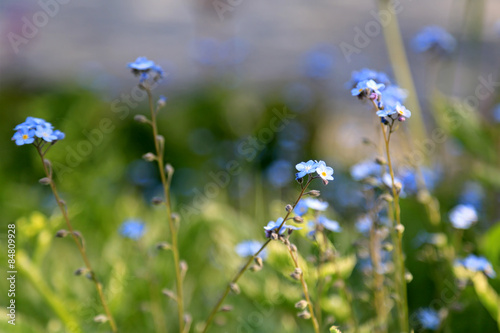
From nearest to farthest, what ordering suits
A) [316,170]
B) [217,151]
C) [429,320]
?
[316,170]
[429,320]
[217,151]

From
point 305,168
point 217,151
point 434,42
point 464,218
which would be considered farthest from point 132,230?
point 217,151

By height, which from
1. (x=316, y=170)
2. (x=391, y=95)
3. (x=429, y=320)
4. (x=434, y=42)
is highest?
(x=434, y=42)

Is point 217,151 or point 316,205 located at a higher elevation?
point 217,151

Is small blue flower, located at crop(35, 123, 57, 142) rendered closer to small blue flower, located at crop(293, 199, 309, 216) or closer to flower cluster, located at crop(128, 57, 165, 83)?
flower cluster, located at crop(128, 57, 165, 83)

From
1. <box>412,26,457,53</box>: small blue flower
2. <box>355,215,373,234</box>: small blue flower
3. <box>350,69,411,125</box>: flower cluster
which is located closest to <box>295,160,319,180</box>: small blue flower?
<box>350,69,411,125</box>: flower cluster

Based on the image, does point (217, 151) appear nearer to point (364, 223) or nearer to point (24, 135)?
point (364, 223)

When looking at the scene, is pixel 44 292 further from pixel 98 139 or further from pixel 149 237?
pixel 98 139

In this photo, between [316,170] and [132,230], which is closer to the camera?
[316,170]

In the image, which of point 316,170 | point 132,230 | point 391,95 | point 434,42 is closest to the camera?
point 316,170
